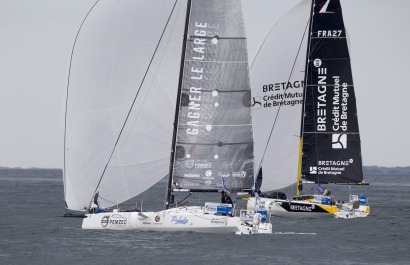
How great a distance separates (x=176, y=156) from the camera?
34.7 meters

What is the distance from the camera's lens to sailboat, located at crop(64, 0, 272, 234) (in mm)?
34188

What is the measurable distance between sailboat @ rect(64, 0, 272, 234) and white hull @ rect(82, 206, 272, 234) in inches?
1.5

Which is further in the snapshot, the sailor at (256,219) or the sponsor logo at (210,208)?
the sailor at (256,219)

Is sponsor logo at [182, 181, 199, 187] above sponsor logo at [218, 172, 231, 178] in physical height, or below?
below

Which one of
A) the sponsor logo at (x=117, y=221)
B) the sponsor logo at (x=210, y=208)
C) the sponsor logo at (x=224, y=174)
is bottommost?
the sponsor logo at (x=117, y=221)

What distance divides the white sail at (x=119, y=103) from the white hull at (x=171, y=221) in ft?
2.04

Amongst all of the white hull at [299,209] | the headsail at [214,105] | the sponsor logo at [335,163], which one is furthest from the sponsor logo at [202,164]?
the sponsor logo at [335,163]

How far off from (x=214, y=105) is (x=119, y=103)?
3678mm

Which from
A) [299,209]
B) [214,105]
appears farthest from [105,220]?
[299,209]

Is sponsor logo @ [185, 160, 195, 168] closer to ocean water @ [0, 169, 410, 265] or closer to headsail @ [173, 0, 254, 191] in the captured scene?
headsail @ [173, 0, 254, 191]

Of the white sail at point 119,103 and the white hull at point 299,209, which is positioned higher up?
the white sail at point 119,103

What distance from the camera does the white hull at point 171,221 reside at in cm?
3381

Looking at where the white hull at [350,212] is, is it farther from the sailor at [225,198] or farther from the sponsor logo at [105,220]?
the sponsor logo at [105,220]

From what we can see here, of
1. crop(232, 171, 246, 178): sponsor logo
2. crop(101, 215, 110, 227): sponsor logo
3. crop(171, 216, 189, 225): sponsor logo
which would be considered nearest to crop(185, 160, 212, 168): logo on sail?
crop(232, 171, 246, 178): sponsor logo
